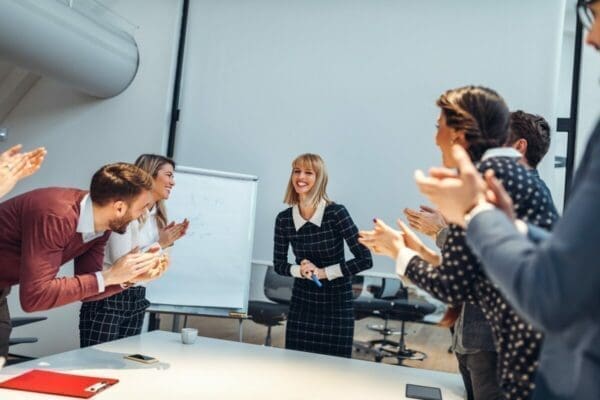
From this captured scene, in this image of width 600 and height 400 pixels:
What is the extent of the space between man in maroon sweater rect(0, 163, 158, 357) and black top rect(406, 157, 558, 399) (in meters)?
1.20

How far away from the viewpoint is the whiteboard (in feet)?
12.1

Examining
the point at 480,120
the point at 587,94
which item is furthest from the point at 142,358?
the point at 587,94

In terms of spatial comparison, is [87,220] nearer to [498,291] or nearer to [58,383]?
[58,383]

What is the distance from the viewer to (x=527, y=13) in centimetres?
365

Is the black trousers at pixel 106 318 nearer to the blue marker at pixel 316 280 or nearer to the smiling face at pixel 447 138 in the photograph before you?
the blue marker at pixel 316 280

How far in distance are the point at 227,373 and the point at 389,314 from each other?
2.02m

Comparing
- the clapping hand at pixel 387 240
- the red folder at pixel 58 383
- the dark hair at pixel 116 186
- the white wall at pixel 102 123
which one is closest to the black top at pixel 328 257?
the dark hair at pixel 116 186

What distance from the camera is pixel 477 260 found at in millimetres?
1078

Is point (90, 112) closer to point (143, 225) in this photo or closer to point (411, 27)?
point (143, 225)

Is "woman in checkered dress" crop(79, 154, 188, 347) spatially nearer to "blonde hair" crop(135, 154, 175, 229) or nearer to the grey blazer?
"blonde hair" crop(135, 154, 175, 229)

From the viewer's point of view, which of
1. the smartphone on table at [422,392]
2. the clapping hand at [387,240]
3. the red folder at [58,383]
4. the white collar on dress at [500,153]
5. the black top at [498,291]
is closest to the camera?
the black top at [498,291]

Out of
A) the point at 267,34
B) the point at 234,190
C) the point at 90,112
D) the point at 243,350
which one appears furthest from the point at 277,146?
the point at 243,350

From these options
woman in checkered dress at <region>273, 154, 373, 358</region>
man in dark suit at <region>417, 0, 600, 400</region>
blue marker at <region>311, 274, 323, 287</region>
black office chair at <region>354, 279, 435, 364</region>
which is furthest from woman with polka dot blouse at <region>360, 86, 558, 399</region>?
black office chair at <region>354, 279, 435, 364</region>

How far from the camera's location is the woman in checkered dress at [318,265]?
2.85 m
